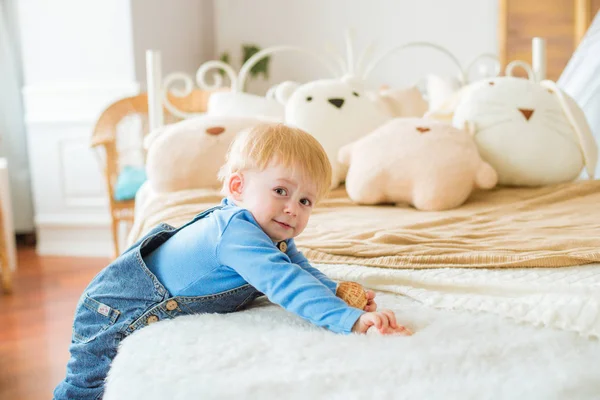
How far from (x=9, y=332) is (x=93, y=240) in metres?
1.37

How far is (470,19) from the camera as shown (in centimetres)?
428

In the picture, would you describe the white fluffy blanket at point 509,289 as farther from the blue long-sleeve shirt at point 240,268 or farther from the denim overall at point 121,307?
Answer: the denim overall at point 121,307

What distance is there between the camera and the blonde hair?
1092mm

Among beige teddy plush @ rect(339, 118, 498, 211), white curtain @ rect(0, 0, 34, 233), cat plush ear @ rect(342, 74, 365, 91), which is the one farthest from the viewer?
white curtain @ rect(0, 0, 34, 233)

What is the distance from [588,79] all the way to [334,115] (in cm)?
111

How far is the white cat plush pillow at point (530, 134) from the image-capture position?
2.13 meters

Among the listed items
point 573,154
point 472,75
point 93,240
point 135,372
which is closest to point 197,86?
point 93,240

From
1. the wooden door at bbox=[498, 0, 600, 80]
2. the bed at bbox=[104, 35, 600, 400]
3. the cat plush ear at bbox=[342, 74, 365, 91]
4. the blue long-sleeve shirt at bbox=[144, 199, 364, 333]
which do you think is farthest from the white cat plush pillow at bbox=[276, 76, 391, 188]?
the wooden door at bbox=[498, 0, 600, 80]

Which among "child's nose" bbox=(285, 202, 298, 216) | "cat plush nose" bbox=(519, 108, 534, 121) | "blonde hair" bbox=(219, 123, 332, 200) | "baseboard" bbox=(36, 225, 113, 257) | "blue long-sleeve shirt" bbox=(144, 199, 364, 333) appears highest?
"blonde hair" bbox=(219, 123, 332, 200)

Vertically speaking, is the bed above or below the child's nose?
below

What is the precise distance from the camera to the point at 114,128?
3.33 meters

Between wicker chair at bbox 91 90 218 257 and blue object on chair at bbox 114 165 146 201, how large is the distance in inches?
0.9

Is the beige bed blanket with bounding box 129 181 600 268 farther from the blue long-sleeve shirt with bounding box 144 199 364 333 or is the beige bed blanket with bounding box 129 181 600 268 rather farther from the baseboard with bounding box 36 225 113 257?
the baseboard with bounding box 36 225 113 257

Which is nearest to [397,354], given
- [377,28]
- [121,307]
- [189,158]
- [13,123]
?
[121,307]
